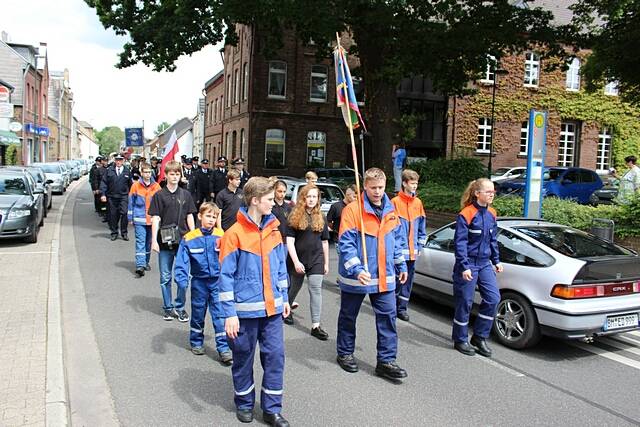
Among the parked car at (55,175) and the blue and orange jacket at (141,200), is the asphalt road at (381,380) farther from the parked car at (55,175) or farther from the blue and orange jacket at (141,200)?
the parked car at (55,175)

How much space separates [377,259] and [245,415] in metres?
1.80

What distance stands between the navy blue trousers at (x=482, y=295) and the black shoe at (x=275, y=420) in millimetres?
2622

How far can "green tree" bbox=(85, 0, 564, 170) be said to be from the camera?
57.9 ft

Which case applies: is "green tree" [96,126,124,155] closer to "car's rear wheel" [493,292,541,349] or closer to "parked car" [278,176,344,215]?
"parked car" [278,176,344,215]

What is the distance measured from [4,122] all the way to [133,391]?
26.4m

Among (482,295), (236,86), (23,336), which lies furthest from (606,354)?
(236,86)

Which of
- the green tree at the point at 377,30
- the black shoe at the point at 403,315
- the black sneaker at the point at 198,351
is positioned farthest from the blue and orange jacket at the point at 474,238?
the green tree at the point at 377,30

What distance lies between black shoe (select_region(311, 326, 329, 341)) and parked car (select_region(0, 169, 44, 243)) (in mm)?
8743

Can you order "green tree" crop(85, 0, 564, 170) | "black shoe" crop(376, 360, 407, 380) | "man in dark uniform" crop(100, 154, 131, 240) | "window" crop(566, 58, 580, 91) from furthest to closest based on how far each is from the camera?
"window" crop(566, 58, 580, 91) < "green tree" crop(85, 0, 564, 170) < "man in dark uniform" crop(100, 154, 131, 240) < "black shoe" crop(376, 360, 407, 380)

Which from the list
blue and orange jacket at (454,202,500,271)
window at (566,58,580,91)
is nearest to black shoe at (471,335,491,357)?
blue and orange jacket at (454,202,500,271)

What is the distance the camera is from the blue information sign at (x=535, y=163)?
1105cm

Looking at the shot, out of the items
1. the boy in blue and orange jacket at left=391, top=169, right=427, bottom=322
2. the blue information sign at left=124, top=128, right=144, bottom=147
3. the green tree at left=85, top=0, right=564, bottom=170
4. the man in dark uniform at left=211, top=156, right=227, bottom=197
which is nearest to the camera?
the boy in blue and orange jacket at left=391, top=169, right=427, bottom=322

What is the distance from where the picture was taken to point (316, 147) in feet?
111

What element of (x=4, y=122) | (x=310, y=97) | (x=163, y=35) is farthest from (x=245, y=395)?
(x=310, y=97)
